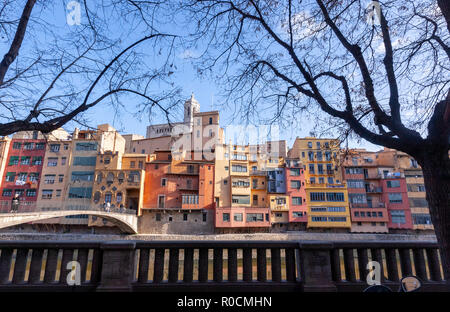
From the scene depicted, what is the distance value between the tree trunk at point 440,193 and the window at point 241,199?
120ft

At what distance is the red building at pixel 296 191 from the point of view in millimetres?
39406

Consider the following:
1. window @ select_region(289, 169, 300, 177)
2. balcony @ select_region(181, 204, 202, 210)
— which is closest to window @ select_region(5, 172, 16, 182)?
balcony @ select_region(181, 204, 202, 210)

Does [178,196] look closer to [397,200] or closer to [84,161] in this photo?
[84,161]

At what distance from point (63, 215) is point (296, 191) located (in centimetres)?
3230

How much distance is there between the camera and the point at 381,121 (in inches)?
176

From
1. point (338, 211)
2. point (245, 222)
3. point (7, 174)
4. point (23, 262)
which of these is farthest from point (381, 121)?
point (7, 174)

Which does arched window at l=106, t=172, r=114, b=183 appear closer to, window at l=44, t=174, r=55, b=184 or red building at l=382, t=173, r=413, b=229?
window at l=44, t=174, r=55, b=184

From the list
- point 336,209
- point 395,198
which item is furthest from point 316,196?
point 395,198

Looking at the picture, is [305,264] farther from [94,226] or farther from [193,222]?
[94,226]

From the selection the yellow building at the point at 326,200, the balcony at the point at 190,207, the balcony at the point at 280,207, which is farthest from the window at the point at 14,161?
the yellow building at the point at 326,200

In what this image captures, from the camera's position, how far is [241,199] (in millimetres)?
40344

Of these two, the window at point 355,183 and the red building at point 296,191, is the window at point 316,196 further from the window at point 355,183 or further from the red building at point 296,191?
the window at point 355,183

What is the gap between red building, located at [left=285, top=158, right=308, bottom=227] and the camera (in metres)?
39.4

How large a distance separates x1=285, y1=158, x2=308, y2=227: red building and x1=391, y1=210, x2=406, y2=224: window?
14.3 metres
